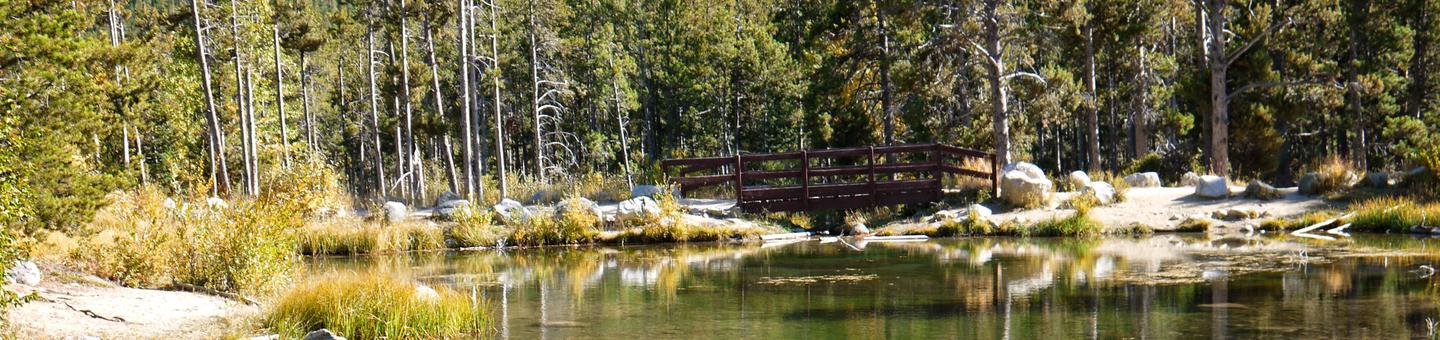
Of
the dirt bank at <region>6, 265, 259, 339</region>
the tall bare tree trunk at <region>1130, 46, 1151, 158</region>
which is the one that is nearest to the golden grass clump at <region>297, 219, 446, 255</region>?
the dirt bank at <region>6, 265, 259, 339</region>

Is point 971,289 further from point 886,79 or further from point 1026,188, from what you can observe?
point 886,79

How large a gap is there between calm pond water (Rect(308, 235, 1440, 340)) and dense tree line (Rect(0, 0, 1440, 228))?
445 cm

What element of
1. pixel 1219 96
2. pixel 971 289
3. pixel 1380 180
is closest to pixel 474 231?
pixel 971 289

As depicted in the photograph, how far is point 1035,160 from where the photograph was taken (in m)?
52.4

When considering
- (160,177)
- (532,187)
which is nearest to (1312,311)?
(532,187)

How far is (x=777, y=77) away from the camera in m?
44.6

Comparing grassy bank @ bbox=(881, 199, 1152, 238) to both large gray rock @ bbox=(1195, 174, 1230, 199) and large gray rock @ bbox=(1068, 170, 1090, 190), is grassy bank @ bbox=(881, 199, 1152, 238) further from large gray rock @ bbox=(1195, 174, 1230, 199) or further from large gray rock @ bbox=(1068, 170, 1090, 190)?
large gray rock @ bbox=(1195, 174, 1230, 199)

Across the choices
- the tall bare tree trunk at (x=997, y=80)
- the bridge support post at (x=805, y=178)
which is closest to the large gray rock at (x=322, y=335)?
the bridge support post at (x=805, y=178)

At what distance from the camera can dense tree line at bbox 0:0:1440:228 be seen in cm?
2569

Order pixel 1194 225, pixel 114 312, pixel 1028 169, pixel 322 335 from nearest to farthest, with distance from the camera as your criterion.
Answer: pixel 322 335 → pixel 114 312 → pixel 1194 225 → pixel 1028 169

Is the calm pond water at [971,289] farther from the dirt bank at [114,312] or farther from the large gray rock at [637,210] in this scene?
the large gray rock at [637,210]

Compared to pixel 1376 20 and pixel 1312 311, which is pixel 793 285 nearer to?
pixel 1312 311

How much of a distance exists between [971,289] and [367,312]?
260 inches

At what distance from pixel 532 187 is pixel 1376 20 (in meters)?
22.5
